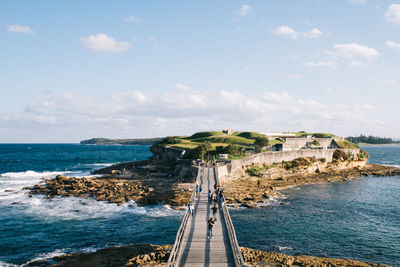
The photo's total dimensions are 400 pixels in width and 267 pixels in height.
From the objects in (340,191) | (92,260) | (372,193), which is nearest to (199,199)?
(92,260)

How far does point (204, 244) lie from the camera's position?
18.5 m

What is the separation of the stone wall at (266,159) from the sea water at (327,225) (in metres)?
9.89

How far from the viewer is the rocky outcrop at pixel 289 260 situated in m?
21.9

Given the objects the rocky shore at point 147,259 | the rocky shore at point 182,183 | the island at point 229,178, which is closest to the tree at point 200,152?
the island at point 229,178

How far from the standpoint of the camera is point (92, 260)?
22.3m

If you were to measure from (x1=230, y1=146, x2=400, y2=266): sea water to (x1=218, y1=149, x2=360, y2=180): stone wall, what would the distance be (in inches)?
389

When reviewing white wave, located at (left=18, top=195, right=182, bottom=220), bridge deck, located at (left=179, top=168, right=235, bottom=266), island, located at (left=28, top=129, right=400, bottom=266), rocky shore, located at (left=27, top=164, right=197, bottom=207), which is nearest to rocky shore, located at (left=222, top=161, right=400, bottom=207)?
island, located at (left=28, top=129, right=400, bottom=266)

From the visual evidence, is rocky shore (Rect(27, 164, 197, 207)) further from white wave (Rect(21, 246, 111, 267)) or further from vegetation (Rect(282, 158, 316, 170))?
vegetation (Rect(282, 158, 316, 170))

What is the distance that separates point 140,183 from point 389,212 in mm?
40388

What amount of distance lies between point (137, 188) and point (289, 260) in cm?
3171

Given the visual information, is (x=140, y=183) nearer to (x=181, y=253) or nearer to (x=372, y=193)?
(x=181, y=253)

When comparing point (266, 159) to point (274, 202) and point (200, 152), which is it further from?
point (274, 202)

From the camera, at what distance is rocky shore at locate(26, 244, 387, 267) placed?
21766mm

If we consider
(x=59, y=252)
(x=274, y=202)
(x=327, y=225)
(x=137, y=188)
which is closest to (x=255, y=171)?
(x=274, y=202)
